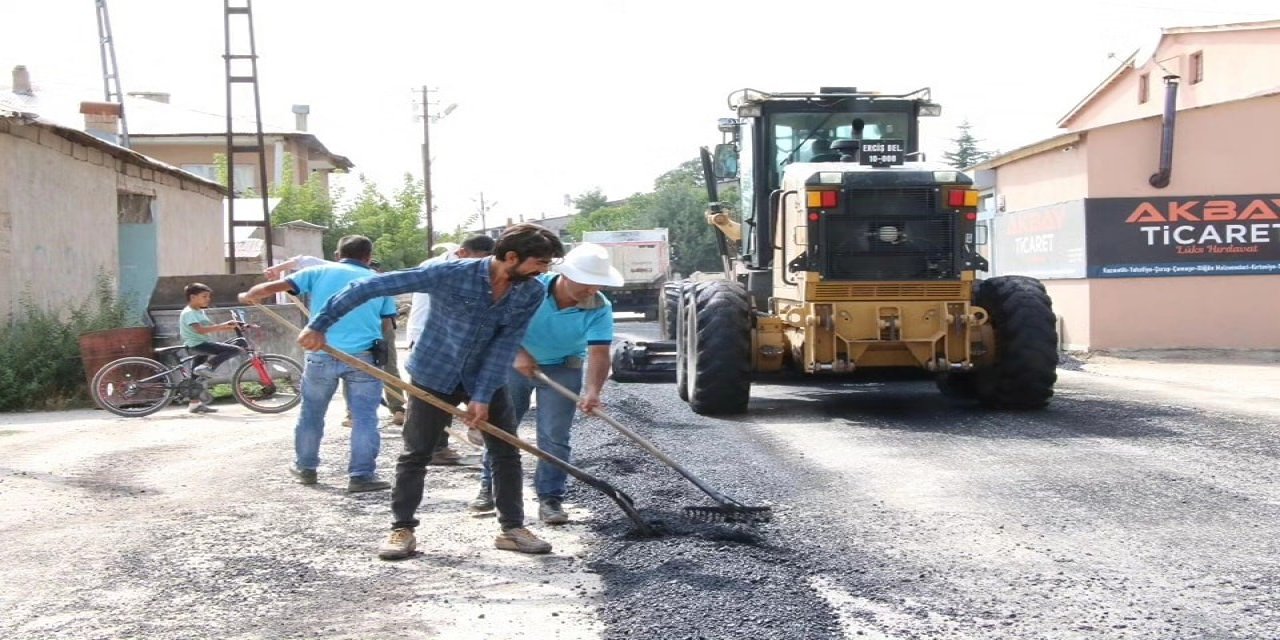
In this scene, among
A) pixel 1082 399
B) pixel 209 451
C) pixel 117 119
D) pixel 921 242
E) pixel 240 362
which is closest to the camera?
pixel 209 451

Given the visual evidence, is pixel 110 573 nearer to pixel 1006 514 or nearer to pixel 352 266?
pixel 352 266

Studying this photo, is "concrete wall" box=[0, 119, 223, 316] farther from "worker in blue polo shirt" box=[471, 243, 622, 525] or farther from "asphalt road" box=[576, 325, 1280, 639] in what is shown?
"worker in blue polo shirt" box=[471, 243, 622, 525]

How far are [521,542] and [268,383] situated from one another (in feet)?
26.2

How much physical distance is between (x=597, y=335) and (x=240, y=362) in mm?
8332

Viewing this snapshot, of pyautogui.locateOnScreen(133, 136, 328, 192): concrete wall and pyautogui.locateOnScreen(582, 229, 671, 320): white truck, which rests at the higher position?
pyautogui.locateOnScreen(133, 136, 328, 192): concrete wall

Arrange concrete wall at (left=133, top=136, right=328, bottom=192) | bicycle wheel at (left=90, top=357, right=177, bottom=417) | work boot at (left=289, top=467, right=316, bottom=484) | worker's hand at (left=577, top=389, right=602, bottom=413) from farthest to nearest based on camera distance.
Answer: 1. concrete wall at (left=133, top=136, right=328, bottom=192)
2. bicycle wheel at (left=90, top=357, right=177, bottom=417)
3. work boot at (left=289, top=467, right=316, bottom=484)
4. worker's hand at (left=577, top=389, right=602, bottom=413)

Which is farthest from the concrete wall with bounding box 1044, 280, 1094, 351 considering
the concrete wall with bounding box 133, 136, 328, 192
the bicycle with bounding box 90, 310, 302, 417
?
the concrete wall with bounding box 133, 136, 328, 192

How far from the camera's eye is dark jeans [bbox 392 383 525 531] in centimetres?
616

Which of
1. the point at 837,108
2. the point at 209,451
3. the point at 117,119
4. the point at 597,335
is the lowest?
the point at 209,451

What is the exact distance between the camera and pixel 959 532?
6.38 metres

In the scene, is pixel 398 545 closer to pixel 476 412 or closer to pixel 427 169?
pixel 476 412

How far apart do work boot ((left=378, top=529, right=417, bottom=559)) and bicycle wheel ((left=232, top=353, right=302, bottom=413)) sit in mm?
7539

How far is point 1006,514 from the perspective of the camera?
6805 mm

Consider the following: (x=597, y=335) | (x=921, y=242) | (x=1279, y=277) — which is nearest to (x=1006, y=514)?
(x=597, y=335)
